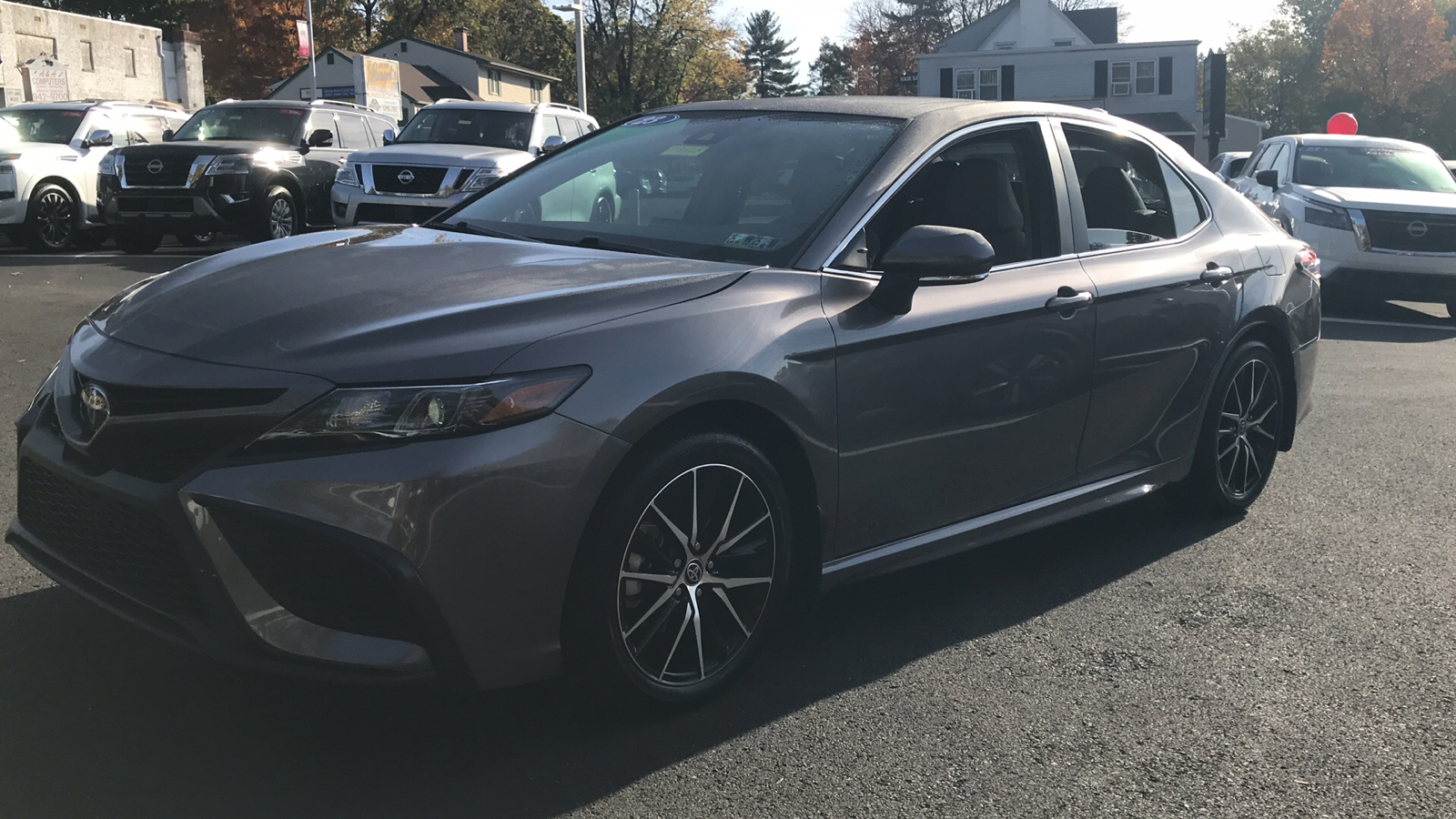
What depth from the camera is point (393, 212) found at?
46.7 feet

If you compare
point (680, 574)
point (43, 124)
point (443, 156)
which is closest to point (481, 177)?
point (443, 156)

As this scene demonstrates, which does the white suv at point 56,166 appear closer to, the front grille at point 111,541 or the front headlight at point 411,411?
the front grille at point 111,541

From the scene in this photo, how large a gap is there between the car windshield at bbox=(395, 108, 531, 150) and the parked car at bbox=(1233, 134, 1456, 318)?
321 inches

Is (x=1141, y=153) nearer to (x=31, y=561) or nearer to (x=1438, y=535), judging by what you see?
(x=1438, y=535)

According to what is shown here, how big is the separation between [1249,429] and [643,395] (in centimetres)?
334

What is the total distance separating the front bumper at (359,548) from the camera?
283 centimetres

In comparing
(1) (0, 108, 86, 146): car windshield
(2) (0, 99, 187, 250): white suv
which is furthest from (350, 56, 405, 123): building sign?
(1) (0, 108, 86, 146): car windshield

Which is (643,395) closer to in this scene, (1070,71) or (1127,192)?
(1127,192)

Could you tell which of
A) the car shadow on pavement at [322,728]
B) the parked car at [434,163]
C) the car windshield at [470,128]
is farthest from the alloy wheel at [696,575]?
the car windshield at [470,128]

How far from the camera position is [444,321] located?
10.2 ft

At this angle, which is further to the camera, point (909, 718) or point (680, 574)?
point (909, 718)

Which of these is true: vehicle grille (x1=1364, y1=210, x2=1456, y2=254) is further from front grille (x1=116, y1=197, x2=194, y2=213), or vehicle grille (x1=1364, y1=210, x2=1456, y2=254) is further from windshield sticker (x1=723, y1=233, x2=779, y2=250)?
front grille (x1=116, y1=197, x2=194, y2=213)

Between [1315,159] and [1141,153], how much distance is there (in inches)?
433

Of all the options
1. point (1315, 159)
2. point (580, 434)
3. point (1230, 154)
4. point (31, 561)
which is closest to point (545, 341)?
point (580, 434)
